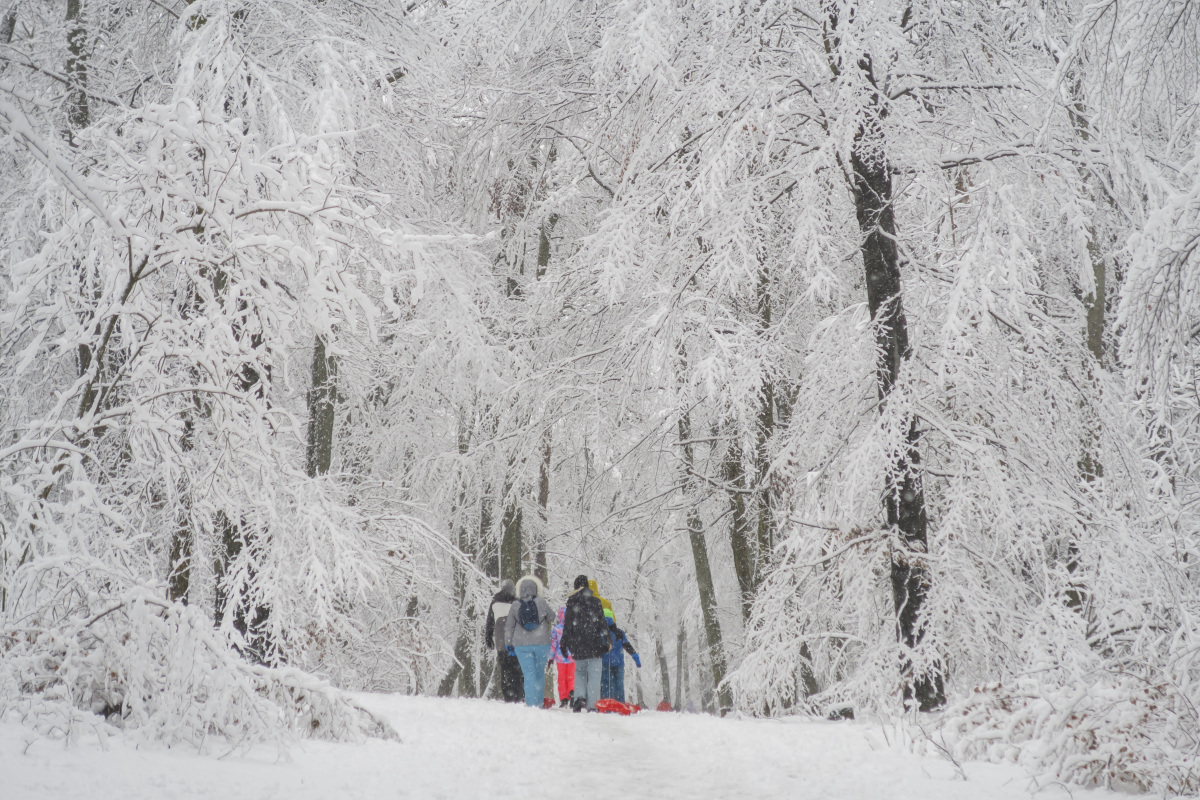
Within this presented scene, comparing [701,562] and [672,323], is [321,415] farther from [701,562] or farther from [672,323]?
[672,323]

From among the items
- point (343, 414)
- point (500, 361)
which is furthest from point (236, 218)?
point (343, 414)

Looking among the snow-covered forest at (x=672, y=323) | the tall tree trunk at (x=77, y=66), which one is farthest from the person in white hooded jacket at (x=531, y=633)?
the tall tree trunk at (x=77, y=66)

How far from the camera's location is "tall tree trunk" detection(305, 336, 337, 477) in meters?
12.9

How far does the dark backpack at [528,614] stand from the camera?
31.7 feet

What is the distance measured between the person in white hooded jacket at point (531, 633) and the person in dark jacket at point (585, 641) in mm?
439

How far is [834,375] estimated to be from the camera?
7316 millimetres

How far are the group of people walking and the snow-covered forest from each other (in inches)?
54.5

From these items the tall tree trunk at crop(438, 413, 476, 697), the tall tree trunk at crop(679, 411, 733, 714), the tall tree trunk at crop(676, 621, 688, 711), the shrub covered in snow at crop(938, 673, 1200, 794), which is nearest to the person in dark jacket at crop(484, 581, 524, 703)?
the tall tree trunk at crop(679, 411, 733, 714)

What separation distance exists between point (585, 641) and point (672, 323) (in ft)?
12.5

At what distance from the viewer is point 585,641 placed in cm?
923

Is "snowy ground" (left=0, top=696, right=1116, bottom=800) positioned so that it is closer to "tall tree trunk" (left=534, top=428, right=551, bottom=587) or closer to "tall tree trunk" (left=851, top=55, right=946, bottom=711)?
"tall tree trunk" (left=851, top=55, right=946, bottom=711)

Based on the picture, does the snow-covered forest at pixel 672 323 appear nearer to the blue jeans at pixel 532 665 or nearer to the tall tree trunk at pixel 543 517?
the blue jeans at pixel 532 665

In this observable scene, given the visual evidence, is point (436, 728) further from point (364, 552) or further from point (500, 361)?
point (500, 361)

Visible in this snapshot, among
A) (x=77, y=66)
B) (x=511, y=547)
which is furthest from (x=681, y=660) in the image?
(x=77, y=66)
